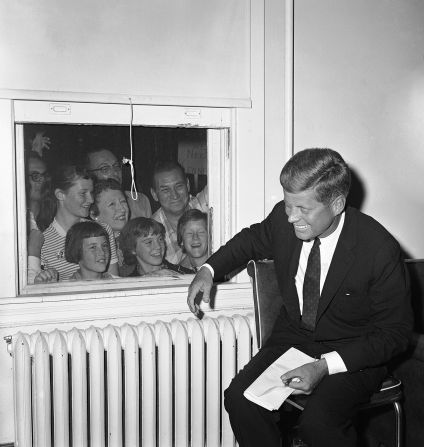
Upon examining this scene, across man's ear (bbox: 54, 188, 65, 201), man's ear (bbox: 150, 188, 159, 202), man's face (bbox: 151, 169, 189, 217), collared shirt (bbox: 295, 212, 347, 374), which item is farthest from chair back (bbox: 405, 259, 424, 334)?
man's ear (bbox: 54, 188, 65, 201)

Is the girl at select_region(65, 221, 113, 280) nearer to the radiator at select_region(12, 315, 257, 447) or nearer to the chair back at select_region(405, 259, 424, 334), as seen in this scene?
the radiator at select_region(12, 315, 257, 447)

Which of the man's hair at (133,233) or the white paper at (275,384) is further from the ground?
the man's hair at (133,233)

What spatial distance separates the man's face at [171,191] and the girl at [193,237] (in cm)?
6

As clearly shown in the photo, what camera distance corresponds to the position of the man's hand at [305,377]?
205 centimetres

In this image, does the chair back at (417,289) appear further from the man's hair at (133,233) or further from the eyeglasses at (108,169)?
the eyeglasses at (108,169)

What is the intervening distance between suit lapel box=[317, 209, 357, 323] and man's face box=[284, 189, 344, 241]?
0.09 meters

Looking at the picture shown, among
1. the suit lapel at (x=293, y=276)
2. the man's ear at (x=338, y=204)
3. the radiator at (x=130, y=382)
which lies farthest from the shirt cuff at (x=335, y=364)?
the radiator at (x=130, y=382)

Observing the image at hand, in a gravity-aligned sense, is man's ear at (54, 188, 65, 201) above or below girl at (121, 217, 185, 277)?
above

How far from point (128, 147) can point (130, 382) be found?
1.06 m

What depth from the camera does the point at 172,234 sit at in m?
2.93

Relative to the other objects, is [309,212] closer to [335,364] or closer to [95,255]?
[335,364]

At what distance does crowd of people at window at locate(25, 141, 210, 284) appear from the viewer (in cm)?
→ 271

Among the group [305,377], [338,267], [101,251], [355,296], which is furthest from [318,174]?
[101,251]

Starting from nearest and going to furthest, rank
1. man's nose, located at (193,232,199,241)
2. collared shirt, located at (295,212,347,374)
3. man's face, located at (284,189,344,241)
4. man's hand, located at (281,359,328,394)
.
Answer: man's hand, located at (281,359,328,394), man's face, located at (284,189,344,241), collared shirt, located at (295,212,347,374), man's nose, located at (193,232,199,241)
